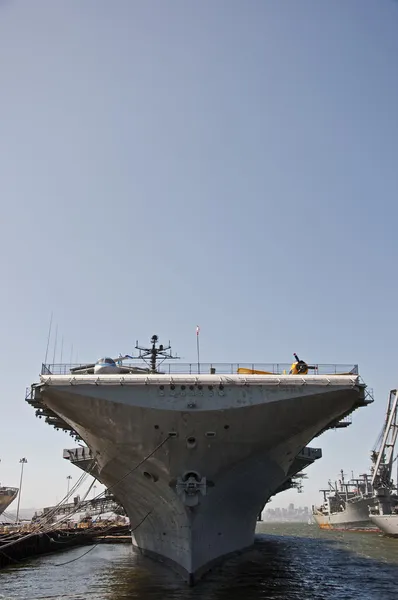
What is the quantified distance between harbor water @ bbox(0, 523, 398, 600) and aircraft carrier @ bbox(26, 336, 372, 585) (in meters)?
0.71

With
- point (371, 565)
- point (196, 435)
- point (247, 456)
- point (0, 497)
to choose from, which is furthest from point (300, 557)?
point (0, 497)

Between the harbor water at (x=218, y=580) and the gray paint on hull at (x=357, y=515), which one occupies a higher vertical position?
the gray paint on hull at (x=357, y=515)

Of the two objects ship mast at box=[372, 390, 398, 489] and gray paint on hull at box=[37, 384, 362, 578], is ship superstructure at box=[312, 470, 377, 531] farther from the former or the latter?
gray paint on hull at box=[37, 384, 362, 578]

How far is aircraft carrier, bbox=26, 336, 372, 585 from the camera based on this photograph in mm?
12727

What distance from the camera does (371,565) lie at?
62.6ft

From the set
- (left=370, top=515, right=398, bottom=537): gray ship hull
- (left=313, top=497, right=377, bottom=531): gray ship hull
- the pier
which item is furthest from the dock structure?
(left=313, top=497, right=377, bottom=531): gray ship hull

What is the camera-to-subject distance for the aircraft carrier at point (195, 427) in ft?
41.8

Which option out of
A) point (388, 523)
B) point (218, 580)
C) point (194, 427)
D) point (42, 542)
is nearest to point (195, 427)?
point (194, 427)

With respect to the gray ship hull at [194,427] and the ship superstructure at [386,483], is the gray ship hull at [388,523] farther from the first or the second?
the gray ship hull at [194,427]

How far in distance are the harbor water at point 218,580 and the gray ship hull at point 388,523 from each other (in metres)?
10.9

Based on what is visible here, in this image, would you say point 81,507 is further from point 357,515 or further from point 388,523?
point 357,515

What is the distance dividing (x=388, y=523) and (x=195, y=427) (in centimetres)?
2522

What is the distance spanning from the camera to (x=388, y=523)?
1266 inches

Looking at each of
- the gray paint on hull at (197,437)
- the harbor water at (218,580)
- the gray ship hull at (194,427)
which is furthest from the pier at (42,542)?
the gray ship hull at (194,427)
